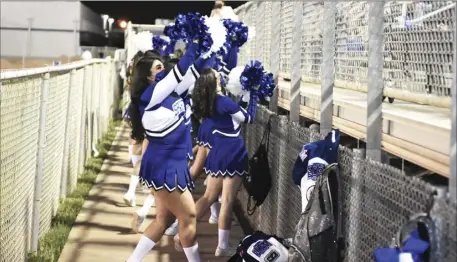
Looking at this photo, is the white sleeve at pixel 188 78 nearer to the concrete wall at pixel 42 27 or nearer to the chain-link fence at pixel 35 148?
the chain-link fence at pixel 35 148

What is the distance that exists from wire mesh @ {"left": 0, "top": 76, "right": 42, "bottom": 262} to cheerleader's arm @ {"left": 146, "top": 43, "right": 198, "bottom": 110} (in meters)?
0.93

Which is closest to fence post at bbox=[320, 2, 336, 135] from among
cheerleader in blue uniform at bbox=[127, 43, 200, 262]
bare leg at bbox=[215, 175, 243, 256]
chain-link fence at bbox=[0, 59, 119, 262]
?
cheerleader in blue uniform at bbox=[127, 43, 200, 262]

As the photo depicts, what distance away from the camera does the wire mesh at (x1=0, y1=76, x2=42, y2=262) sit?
523cm

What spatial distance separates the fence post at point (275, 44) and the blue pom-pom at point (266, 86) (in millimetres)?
508

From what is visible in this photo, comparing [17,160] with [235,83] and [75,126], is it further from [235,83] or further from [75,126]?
[75,126]

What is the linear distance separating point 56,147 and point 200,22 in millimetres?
3406

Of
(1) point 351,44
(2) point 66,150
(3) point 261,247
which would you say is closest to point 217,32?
(1) point 351,44

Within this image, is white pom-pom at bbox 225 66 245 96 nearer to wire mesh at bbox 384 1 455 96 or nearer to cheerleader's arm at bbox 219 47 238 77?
cheerleader's arm at bbox 219 47 238 77

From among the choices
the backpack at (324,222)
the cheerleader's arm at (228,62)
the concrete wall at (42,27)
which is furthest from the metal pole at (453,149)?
the concrete wall at (42,27)

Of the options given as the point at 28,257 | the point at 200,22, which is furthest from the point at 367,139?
the point at 28,257

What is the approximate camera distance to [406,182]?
343cm

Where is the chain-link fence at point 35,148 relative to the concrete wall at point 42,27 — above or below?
below

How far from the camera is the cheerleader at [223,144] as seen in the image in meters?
6.89

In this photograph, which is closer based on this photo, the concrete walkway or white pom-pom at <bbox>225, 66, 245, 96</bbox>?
the concrete walkway
